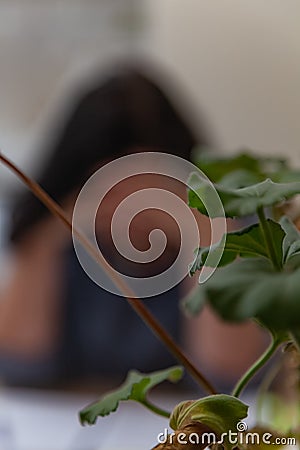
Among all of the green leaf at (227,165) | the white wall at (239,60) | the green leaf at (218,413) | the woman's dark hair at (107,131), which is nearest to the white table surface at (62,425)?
the green leaf at (227,165)

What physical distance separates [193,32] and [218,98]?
0.19 metres

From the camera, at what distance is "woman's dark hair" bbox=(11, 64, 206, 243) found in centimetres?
146

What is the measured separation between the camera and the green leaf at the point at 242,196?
23 centimetres

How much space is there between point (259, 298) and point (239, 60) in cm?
181

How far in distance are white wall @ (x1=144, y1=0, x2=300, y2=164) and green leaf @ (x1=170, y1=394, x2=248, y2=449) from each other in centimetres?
165

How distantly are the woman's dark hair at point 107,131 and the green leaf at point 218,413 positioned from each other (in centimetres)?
120

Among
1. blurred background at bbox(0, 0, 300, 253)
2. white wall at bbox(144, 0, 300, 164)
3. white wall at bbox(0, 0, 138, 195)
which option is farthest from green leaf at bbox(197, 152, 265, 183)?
white wall at bbox(0, 0, 138, 195)

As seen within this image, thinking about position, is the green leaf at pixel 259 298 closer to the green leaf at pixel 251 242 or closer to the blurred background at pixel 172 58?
the green leaf at pixel 251 242

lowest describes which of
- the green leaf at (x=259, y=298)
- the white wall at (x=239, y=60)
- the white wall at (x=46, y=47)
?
the green leaf at (x=259, y=298)

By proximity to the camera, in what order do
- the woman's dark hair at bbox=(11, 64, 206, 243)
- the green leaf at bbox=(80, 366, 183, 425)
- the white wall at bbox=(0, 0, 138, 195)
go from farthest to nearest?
the white wall at bbox=(0, 0, 138, 195), the woman's dark hair at bbox=(11, 64, 206, 243), the green leaf at bbox=(80, 366, 183, 425)

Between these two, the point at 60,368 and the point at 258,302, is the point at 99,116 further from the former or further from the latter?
the point at 258,302

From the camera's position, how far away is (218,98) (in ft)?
6.48

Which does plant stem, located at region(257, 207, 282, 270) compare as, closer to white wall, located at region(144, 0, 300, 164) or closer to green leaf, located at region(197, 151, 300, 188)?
green leaf, located at region(197, 151, 300, 188)

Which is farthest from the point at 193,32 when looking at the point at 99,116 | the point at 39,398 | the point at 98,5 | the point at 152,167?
the point at 39,398
